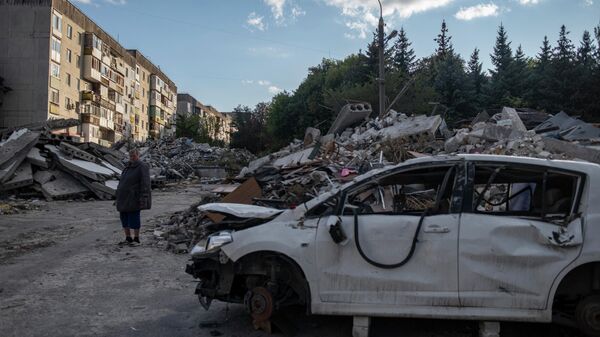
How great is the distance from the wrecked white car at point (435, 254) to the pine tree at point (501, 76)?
3528cm

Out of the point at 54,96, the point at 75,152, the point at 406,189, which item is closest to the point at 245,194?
the point at 406,189

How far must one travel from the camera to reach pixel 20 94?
45438 millimetres

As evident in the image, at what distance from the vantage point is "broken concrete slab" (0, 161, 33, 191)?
16.8m

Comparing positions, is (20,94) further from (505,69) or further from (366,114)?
(505,69)

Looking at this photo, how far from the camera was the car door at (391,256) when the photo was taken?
13.3ft

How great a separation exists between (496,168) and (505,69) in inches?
1593

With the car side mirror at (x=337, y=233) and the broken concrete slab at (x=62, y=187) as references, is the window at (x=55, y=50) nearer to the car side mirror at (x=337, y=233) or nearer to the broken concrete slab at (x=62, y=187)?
the broken concrete slab at (x=62, y=187)

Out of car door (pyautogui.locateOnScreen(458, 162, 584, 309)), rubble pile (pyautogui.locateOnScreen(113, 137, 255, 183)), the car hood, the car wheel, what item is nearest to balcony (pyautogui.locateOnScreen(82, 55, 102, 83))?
rubble pile (pyautogui.locateOnScreen(113, 137, 255, 183))

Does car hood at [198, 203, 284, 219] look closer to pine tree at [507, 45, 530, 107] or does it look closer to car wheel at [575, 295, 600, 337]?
car wheel at [575, 295, 600, 337]

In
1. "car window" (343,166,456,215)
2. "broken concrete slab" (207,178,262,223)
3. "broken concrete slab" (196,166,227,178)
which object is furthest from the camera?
"broken concrete slab" (196,166,227,178)

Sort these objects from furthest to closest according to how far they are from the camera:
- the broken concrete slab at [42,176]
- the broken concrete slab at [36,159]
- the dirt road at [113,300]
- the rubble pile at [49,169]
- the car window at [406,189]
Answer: the broken concrete slab at [36,159], the broken concrete slab at [42,176], the rubble pile at [49,169], the dirt road at [113,300], the car window at [406,189]

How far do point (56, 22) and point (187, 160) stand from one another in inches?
866

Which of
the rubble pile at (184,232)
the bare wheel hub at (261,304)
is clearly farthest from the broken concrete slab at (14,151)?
the bare wheel hub at (261,304)

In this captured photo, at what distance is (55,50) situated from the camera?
153 feet
